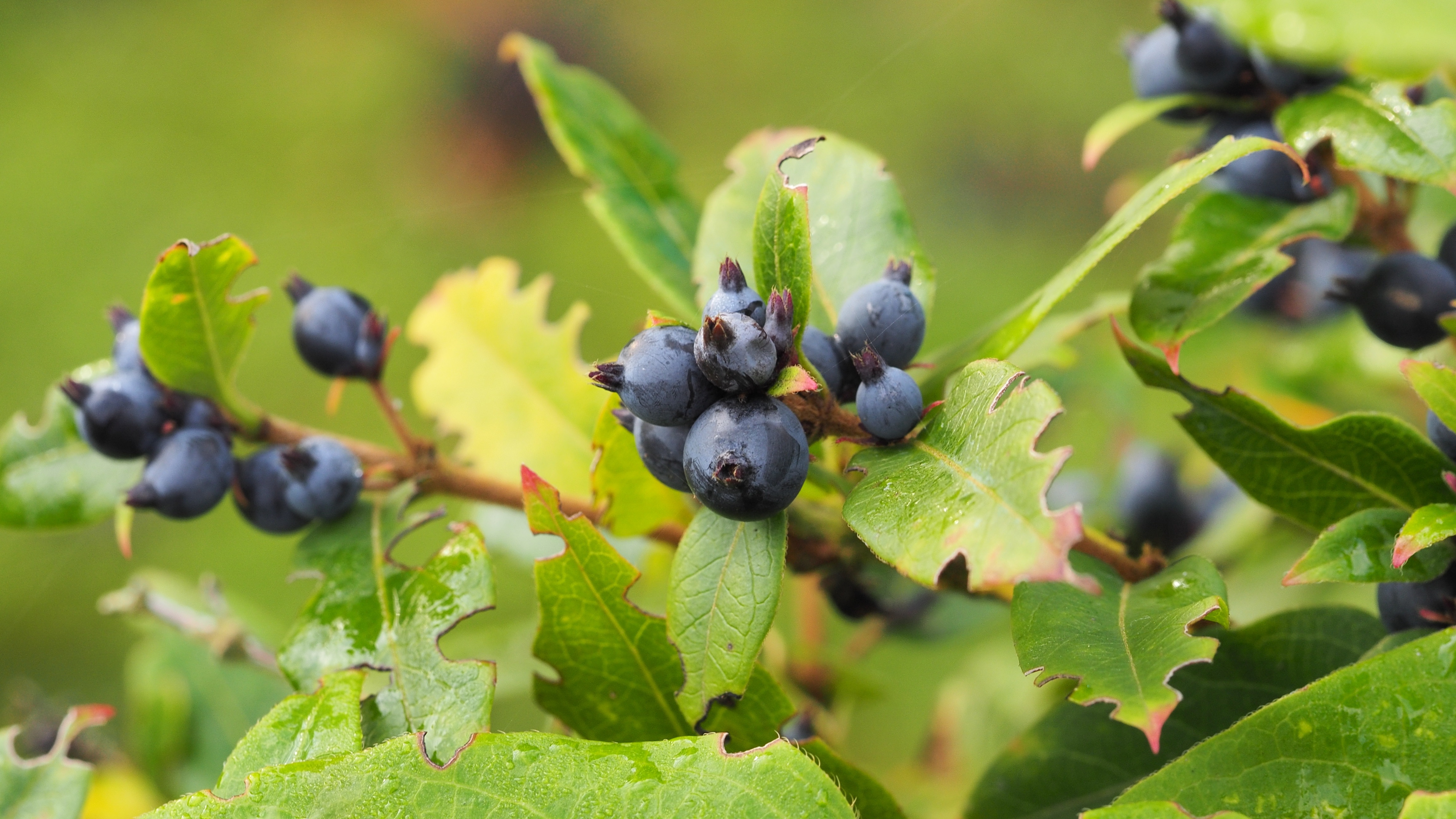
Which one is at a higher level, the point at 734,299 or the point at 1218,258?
the point at 734,299

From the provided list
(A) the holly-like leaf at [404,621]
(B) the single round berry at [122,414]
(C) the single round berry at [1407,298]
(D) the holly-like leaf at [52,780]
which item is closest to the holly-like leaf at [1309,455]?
(C) the single round berry at [1407,298]

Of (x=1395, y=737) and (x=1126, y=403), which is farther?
(x=1126, y=403)

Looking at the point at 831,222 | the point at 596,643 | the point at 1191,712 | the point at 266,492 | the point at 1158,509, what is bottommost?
the point at 1158,509

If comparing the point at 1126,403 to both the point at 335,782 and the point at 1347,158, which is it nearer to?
the point at 1347,158

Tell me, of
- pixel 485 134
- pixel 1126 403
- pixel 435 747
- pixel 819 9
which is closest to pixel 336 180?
pixel 485 134

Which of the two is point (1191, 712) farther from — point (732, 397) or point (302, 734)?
point (302, 734)

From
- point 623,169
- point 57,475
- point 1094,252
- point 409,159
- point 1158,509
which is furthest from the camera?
point 409,159

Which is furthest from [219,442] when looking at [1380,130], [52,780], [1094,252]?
[1380,130]

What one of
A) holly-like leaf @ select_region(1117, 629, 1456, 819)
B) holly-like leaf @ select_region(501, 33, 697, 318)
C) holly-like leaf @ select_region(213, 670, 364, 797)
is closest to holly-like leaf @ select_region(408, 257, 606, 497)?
holly-like leaf @ select_region(501, 33, 697, 318)
